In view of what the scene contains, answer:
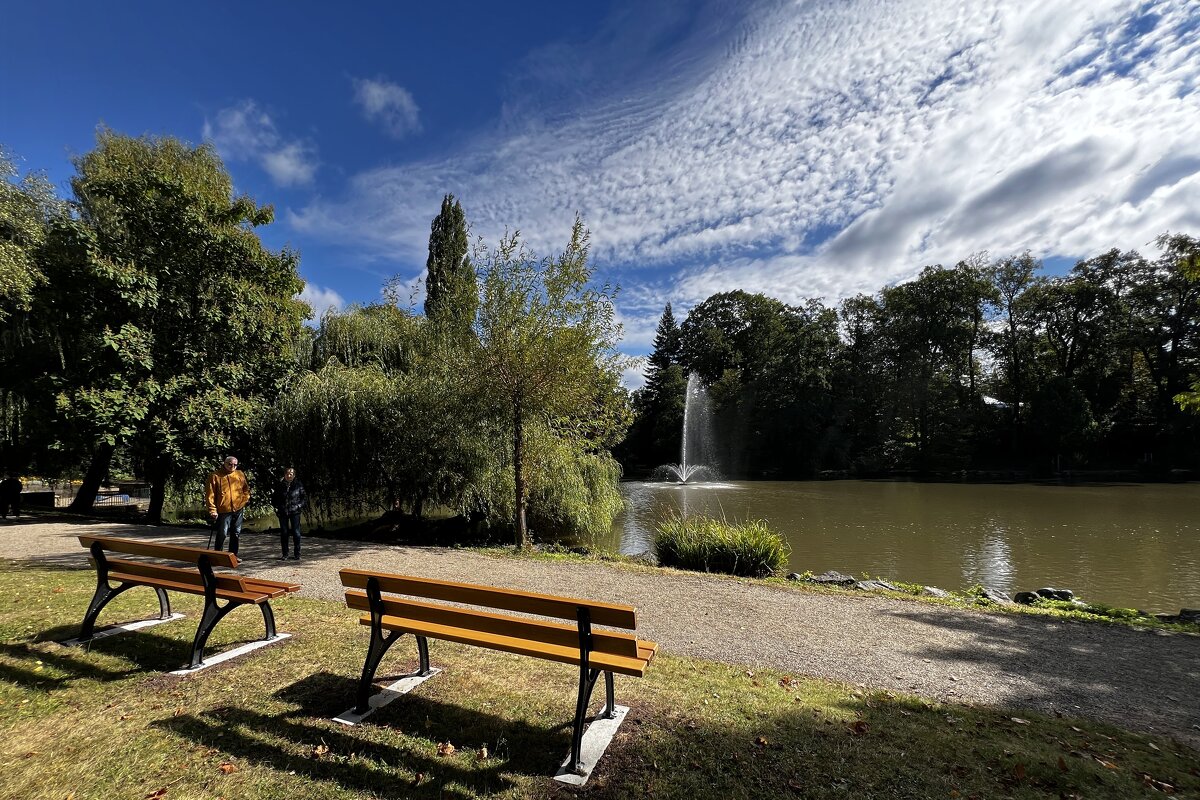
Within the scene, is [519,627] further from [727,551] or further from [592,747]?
[727,551]

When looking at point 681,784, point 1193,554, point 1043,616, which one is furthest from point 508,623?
point 1193,554

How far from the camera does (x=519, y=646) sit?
3.29 m

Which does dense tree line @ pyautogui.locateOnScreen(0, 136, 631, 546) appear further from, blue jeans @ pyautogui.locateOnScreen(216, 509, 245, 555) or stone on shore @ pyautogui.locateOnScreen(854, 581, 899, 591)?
stone on shore @ pyautogui.locateOnScreen(854, 581, 899, 591)

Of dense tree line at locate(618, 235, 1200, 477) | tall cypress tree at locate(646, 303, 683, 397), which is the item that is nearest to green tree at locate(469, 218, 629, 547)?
dense tree line at locate(618, 235, 1200, 477)

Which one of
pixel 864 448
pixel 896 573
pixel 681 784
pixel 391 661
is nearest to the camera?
pixel 681 784

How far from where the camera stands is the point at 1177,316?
36375 millimetres

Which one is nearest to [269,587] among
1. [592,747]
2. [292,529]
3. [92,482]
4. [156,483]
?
[592,747]

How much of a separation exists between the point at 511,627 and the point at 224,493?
25.2 feet

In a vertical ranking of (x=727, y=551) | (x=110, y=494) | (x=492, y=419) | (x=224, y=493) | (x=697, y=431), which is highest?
(x=697, y=431)

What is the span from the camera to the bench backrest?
3064 millimetres

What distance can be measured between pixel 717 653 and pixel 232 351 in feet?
47.6

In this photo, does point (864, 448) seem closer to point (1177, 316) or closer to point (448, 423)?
point (1177, 316)

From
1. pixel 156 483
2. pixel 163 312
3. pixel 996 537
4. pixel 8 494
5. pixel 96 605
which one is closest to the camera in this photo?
pixel 96 605

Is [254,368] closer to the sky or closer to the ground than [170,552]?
closer to the sky
